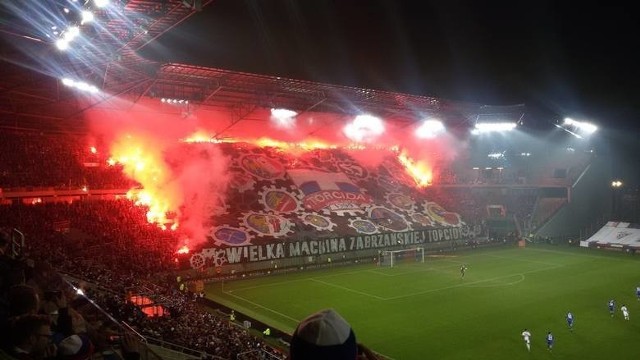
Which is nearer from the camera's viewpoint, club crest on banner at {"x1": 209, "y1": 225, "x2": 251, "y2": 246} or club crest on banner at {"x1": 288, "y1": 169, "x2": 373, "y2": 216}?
club crest on banner at {"x1": 209, "y1": 225, "x2": 251, "y2": 246}

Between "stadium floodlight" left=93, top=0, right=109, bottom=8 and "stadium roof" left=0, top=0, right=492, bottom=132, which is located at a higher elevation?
"stadium roof" left=0, top=0, right=492, bottom=132

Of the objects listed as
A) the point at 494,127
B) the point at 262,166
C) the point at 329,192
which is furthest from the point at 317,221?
the point at 494,127

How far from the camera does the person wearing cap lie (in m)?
2.87

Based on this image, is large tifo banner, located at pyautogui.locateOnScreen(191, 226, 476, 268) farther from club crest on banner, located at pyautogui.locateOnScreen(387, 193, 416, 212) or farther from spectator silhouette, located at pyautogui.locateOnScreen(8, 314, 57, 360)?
spectator silhouette, located at pyautogui.locateOnScreen(8, 314, 57, 360)

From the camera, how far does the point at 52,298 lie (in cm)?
918

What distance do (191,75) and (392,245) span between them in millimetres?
23480

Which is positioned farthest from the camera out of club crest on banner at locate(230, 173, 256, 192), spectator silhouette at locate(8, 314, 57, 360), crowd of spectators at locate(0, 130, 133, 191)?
club crest on banner at locate(230, 173, 256, 192)

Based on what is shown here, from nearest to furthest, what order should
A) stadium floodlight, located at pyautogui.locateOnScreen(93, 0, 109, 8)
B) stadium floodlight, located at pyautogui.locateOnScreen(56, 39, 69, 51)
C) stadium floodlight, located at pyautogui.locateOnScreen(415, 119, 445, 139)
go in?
1. stadium floodlight, located at pyautogui.locateOnScreen(93, 0, 109, 8)
2. stadium floodlight, located at pyautogui.locateOnScreen(56, 39, 69, 51)
3. stadium floodlight, located at pyautogui.locateOnScreen(415, 119, 445, 139)

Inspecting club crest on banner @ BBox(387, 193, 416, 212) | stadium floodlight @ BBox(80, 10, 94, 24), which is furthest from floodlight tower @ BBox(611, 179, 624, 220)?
stadium floodlight @ BBox(80, 10, 94, 24)

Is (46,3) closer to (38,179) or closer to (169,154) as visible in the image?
(38,179)

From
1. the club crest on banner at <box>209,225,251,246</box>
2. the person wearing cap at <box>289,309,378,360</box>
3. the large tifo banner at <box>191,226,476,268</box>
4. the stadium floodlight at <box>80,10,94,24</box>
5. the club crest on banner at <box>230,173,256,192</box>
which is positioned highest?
the stadium floodlight at <box>80,10,94,24</box>

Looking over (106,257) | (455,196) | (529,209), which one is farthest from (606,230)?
(106,257)

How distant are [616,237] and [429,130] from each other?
25.8 m

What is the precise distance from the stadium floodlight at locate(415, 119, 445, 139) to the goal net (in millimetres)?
24335
